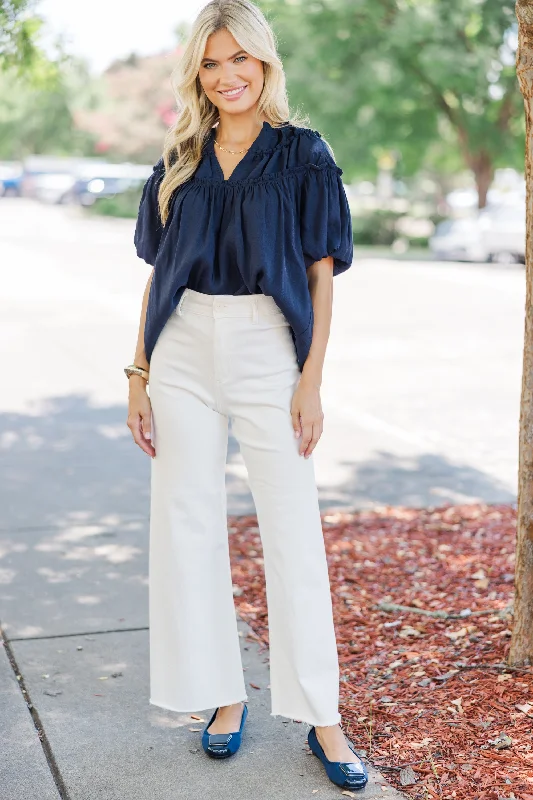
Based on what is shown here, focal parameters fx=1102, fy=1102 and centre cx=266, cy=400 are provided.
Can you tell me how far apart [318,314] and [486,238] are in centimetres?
2141

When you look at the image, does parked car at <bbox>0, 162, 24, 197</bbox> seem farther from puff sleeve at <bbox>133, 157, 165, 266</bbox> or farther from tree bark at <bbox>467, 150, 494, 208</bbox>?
puff sleeve at <bbox>133, 157, 165, 266</bbox>

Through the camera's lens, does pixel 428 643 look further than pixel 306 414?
Yes

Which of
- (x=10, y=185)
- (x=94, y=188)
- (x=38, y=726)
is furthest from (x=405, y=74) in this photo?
(x=10, y=185)

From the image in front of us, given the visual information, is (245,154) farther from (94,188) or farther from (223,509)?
(94,188)

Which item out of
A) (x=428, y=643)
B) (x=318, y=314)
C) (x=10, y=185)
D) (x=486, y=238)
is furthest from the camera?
(x=10, y=185)

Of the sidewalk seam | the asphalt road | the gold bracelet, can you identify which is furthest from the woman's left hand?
the asphalt road

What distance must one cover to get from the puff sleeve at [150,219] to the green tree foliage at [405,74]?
23.9 m

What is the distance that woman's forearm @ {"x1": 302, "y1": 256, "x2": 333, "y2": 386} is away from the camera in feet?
9.86

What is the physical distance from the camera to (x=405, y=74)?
2848 centimetres

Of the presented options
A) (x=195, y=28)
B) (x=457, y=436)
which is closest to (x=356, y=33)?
(x=457, y=436)

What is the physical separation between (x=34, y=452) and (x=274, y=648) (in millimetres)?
4319

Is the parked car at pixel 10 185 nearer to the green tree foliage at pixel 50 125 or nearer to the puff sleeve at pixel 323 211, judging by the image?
the green tree foliage at pixel 50 125

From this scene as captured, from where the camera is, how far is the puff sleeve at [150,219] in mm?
3160

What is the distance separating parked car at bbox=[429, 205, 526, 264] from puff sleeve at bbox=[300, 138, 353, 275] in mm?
20603
